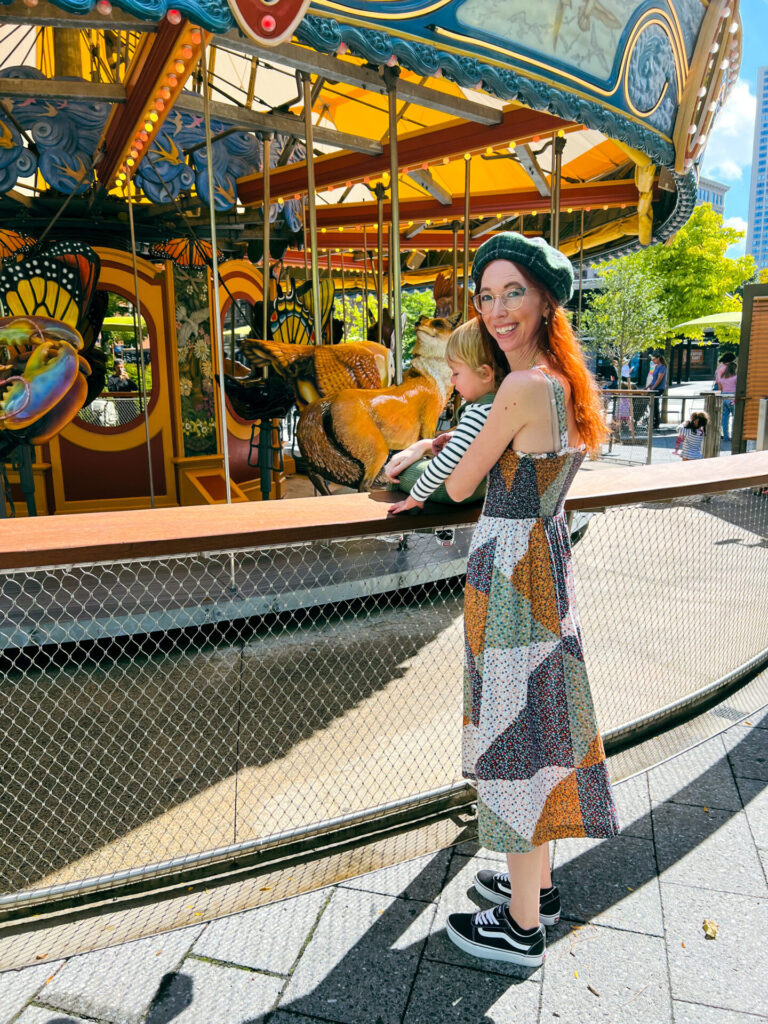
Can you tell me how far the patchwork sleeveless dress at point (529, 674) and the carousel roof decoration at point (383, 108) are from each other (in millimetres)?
2358

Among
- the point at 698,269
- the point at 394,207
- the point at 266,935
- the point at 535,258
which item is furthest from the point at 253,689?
the point at 698,269

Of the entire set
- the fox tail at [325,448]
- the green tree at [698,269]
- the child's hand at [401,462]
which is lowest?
the fox tail at [325,448]

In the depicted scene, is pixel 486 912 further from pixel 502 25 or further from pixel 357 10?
pixel 502 25

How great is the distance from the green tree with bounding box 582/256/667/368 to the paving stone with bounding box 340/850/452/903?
25.6 metres

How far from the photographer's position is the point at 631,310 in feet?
84.8

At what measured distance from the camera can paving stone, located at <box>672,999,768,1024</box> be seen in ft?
5.95

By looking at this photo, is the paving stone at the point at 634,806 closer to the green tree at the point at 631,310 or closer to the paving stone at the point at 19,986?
the paving stone at the point at 19,986

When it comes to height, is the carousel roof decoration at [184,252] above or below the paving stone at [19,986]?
above

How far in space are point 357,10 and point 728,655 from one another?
392 cm

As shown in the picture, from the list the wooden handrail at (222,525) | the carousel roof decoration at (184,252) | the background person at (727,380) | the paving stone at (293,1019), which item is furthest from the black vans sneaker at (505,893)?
the background person at (727,380)

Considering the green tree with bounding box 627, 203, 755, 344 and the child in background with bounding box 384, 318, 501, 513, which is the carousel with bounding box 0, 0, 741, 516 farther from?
the green tree with bounding box 627, 203, 755, 344

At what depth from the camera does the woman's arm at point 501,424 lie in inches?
69.4

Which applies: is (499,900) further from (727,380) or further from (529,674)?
(727,380)

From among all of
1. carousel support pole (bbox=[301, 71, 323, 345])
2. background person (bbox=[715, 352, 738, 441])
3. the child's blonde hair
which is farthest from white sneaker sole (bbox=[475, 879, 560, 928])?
background person (bbox=[715, 352, 738, 441])
